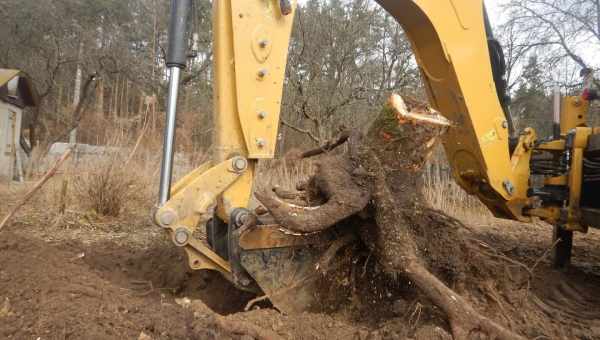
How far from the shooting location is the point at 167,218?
2295 millimetres

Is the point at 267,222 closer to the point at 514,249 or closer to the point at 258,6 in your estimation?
the point at 258,6

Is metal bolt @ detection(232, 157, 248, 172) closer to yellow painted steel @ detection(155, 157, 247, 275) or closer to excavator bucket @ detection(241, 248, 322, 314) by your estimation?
yellow painted steel @ detection(155, 157, 247, 275)

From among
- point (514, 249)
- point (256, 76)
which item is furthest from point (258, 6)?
point (514, 249)

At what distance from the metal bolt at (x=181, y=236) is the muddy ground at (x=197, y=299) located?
1.09 feet

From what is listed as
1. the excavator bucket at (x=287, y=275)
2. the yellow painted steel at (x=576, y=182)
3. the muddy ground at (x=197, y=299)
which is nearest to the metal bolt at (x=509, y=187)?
the yellow painted steel at (x=576, y=182)

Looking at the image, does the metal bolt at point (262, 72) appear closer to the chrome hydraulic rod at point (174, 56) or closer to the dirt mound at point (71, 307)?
the chrome hydraulic rod at point (174, 56)

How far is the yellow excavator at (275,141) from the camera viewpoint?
2434 millimetres

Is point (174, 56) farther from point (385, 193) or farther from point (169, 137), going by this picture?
point (385, 193)

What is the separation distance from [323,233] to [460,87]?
1523mm

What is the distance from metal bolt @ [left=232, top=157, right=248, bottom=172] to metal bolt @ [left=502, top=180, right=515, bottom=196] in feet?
6.82

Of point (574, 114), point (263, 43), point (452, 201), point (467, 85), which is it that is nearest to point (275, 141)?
point (263, 43)

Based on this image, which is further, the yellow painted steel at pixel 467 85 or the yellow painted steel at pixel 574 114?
the yellow painted steel at pixel 574 114

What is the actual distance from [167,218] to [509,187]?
2.57 m

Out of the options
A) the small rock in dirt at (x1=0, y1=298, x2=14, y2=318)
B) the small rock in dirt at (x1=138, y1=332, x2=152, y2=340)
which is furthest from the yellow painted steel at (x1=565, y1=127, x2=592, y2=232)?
the small rock in dirt at (x1=0, y1=298, x2=14, y2=318)
